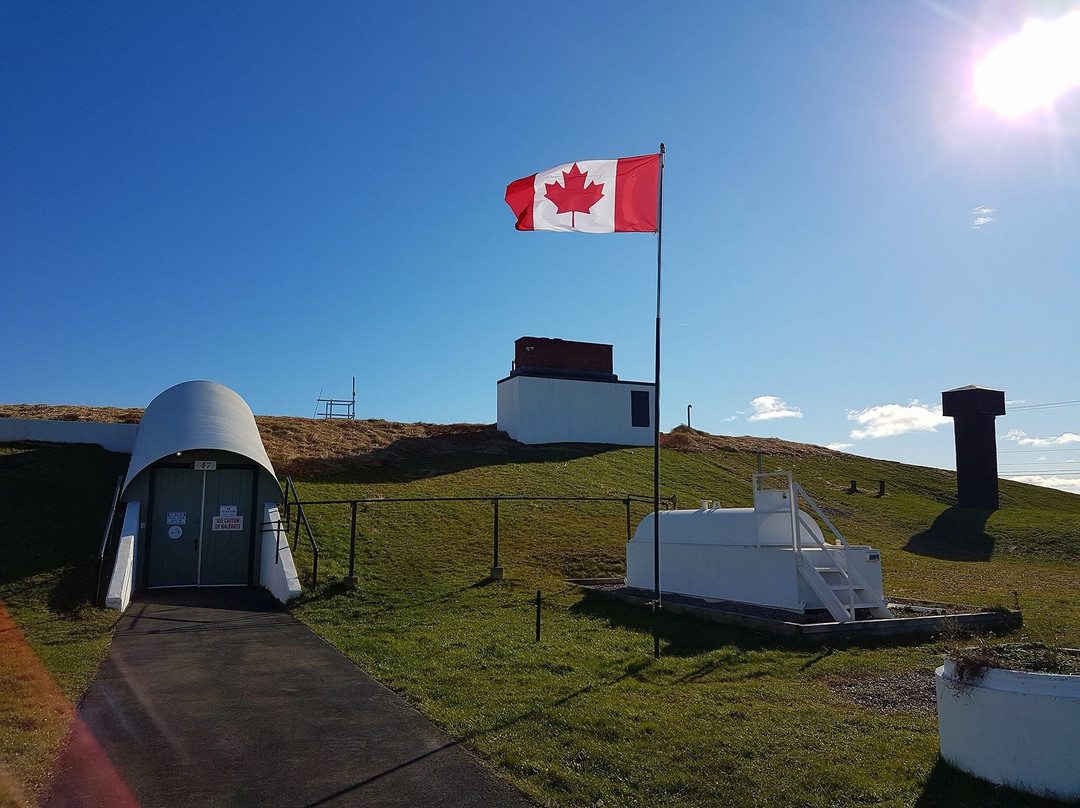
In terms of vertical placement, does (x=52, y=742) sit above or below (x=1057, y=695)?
below

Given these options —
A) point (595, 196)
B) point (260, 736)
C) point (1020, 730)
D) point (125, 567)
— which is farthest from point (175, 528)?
point (1020, 730)

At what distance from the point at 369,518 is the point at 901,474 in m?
39.5

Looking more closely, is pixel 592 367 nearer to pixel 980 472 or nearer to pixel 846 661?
pixel 980 472

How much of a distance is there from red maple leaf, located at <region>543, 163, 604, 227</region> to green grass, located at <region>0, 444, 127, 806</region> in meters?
9.75

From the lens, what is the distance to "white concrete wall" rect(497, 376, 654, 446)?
1663 inches

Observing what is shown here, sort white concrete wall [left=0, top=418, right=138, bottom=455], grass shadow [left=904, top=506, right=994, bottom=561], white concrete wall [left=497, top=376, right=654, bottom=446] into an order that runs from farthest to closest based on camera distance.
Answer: white concrete wall [left=497, top=376, right=654, bottom=446], grass shadow [left=904, top=506, right=994, bottom=561], white concrete wall [left=0, top=418, right=138, bottom=455]

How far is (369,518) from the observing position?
22.3 meters

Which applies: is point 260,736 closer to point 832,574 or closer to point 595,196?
point 595,196

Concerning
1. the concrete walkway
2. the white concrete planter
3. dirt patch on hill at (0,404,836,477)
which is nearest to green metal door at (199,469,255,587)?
the concrete walkway

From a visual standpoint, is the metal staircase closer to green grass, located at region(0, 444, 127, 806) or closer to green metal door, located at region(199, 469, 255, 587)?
green grass, located at region(0, 444, 127, 806)

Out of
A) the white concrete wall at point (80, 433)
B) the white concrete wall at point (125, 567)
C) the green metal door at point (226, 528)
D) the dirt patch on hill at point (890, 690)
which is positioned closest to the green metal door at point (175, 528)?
the green metal door at point (226, 528)

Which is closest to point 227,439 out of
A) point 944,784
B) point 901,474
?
point 944,784

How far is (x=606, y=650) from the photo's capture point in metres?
11.1

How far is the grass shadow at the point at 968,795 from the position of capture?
4.92 meters
